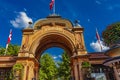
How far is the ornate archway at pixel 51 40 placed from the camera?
24266 millimetres

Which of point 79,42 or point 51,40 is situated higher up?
point 51,40

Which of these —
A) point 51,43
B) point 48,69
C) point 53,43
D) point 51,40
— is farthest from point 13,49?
point 51,40

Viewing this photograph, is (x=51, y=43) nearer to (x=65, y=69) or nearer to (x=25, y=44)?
(x=25, y=44)

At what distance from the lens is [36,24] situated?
28.6m

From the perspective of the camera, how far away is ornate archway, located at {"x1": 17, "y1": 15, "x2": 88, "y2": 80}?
79.6ft

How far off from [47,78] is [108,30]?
116 feet

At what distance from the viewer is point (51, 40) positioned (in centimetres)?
2950

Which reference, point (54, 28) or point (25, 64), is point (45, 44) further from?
point (25, 64)

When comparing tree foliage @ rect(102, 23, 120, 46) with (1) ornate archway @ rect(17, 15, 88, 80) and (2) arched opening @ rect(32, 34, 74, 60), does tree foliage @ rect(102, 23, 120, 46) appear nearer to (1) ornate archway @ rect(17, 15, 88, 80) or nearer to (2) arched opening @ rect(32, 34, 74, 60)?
(1) ornate archway @ rect(17, 15, 88, 80)

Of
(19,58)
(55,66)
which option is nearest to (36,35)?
(19,58)

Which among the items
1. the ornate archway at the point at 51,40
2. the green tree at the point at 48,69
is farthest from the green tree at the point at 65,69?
the ornate archway at the point at 51,40

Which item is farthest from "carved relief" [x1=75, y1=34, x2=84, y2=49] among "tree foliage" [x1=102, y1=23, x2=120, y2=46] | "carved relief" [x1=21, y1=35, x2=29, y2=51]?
"tree foliage" [x1=102, y1=23, x2=120, y2=46]

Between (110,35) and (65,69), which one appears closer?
(110,35)

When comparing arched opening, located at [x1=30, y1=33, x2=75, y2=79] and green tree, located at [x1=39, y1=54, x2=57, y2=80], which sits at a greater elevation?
arched opening, located at [x1=30, y1=33, x2=75, y2=79]
